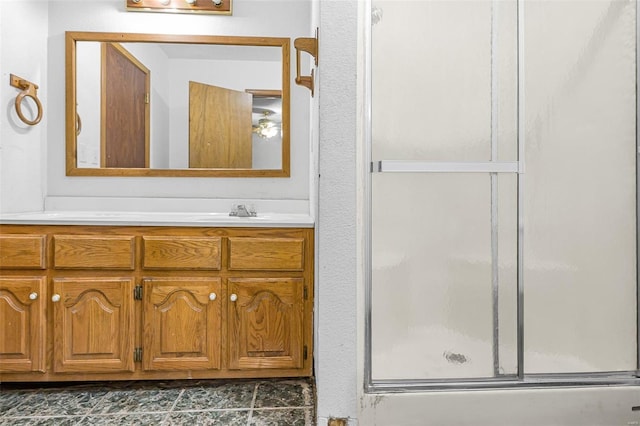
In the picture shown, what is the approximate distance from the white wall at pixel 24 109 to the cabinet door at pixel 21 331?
1.94ft

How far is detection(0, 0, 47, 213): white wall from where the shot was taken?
7.10 feet

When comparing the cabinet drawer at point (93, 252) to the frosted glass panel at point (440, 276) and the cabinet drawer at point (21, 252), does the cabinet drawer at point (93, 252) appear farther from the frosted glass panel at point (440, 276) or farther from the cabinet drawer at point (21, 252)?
the frosted glass panel at point (440, 276)

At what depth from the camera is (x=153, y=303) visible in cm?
192

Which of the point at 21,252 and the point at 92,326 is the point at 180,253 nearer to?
the point at 92,326

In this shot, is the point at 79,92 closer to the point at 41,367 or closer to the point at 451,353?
the point at 41,367

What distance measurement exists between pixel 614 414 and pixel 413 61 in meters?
1.61

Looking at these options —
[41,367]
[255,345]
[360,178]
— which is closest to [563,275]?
[360,178]

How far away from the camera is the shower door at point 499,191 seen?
1513 millimetres

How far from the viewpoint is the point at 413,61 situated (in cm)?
150

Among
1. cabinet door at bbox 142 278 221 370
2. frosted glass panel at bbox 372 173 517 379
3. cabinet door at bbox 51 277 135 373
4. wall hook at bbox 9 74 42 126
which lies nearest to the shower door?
frosted glass panel at bbox 372 173 517 379

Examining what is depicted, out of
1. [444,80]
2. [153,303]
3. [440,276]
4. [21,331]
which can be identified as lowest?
[21,331]

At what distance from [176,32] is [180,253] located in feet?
4.87

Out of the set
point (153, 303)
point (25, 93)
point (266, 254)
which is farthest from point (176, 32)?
point (153, 303)

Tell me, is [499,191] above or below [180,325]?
above
